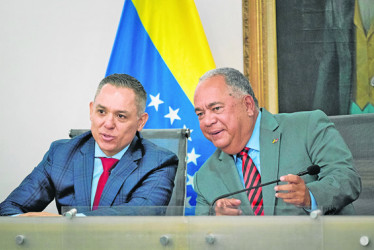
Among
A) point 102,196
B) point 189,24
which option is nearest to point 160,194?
point 102,196

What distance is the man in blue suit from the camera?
1.89m

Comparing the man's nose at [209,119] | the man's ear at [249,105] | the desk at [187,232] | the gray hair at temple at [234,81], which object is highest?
the gray hair at temple at [234,81]

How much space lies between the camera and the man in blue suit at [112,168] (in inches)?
74.3

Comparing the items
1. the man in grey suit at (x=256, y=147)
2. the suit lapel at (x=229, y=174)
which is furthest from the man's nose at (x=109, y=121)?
the suit lapel at (x=229, y=174)

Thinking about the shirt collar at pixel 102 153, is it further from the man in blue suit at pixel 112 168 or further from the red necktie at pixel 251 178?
the red necktie at pixel 251 178

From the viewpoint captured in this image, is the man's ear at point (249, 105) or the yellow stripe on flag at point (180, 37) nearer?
the man's ear at point (249, 105)

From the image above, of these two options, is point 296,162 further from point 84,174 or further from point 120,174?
point 84,174

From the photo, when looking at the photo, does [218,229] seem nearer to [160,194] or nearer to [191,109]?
[160,194]

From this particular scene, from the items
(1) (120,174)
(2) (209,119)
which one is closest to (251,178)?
(2) (209,119)

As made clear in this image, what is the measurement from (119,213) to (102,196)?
803mm

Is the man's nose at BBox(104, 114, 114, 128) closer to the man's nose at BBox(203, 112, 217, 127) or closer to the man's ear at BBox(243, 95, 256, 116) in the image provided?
the man's nose at BBox(203, 112, 217, 127)

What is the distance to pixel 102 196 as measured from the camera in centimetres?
187

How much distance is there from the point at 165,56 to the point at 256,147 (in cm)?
123

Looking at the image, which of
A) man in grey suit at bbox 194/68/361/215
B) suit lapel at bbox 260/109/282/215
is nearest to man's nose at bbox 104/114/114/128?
man in grey suit at bbox 194/68/361/215
